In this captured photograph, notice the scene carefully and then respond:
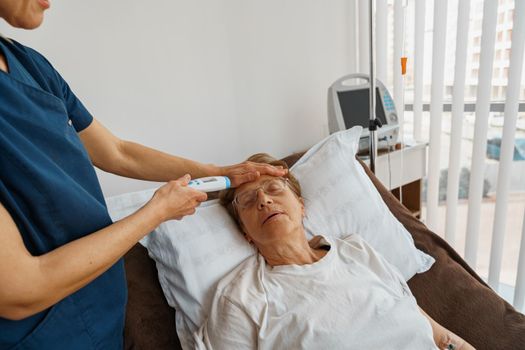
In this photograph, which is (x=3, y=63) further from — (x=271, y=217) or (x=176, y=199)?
(x=271, y=217)

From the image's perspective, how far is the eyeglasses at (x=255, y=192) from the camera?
1.18 m

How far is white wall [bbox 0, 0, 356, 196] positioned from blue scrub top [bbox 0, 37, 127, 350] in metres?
0.62

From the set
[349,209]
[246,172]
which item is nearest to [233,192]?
[246,172]

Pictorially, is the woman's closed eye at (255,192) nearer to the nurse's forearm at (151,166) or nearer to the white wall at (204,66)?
the nurse's forearm at (151,166)

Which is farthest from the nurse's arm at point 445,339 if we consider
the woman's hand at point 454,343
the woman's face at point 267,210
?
the woman's face at point 267,210

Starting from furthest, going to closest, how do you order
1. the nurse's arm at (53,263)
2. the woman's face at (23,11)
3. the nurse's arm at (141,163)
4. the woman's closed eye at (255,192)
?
the woman's closed eye at (255,192)
the nurse's arm at (141,163)
the woman's face at (23,11)
the nurse's arm at (53,263)

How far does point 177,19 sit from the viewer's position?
1.63 m

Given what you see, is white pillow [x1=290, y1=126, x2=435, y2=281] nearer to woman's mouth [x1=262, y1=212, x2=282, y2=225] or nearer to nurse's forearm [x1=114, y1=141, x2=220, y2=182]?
woman's mouth [x1=262, y1=212, x2=282, y2=225]

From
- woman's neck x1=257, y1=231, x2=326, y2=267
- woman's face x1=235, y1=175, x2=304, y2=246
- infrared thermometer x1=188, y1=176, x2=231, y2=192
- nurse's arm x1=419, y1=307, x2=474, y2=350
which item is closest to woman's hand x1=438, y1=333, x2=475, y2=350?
nurse's arm x1=419, y1=307, x2=474, y2=350

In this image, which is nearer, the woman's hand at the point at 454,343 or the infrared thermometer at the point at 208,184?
the infrared thermometer at the point at 208,184

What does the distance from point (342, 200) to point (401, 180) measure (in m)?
0.81

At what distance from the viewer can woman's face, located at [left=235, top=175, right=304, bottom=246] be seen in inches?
44.1

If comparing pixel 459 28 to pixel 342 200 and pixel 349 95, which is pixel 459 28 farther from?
pixel 342 200

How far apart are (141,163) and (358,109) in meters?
1.22
